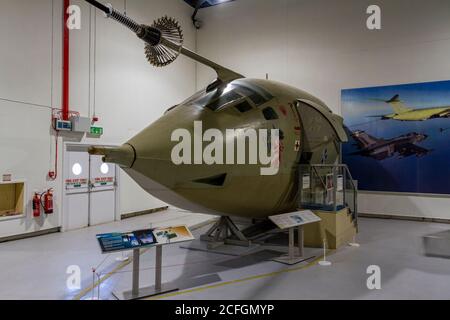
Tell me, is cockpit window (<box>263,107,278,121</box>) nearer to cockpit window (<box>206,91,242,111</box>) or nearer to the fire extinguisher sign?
cockpit window (<box>206,91,242,111</box>)

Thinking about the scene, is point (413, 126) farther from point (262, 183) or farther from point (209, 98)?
point (209, 98)

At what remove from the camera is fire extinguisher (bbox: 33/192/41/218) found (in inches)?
Result: 284

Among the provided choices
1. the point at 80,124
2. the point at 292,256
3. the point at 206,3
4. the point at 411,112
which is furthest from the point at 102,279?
the point at 206,3

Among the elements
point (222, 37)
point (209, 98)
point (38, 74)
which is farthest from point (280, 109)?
point (222, 37)

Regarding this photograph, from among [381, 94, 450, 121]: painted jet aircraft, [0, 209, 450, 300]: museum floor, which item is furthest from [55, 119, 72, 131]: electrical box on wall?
[381, 94, 450, 121]: painted jet aircraft

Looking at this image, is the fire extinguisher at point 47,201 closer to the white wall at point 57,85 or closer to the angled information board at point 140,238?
the white wall at point 57,85

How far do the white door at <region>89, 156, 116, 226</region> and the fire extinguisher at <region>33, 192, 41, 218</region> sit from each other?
4.80 ft

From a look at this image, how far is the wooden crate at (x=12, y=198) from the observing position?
7.07 m

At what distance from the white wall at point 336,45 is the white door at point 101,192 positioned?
5.54m

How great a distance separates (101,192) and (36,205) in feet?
6.35

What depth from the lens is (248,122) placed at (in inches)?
197

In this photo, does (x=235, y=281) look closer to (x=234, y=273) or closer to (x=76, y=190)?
(x=234, y=273)

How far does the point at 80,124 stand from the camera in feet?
26.6
